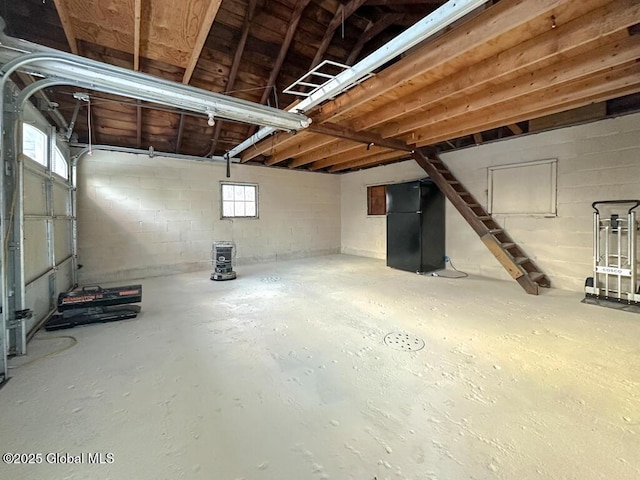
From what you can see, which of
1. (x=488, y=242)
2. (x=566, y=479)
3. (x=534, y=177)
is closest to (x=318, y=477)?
(x=566, y=479)

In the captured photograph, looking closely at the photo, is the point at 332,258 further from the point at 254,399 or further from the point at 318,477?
the point at 318,477

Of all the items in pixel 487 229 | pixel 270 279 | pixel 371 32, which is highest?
pixel 371 32

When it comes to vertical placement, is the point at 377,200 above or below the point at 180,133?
below

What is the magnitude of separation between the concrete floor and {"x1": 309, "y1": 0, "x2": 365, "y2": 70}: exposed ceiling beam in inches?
135

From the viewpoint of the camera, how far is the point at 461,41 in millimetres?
2217

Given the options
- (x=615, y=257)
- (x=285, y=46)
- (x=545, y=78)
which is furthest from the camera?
(x=285, y=46)

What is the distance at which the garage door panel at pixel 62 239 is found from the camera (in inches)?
135

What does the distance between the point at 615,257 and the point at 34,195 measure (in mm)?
6588

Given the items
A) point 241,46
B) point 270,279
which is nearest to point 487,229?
point 270,279

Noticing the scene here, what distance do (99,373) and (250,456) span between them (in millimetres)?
1410

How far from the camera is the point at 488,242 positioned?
170 inches

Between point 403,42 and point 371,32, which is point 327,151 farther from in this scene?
point 403,42

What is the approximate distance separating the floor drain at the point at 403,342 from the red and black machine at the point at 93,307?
269 centimetres

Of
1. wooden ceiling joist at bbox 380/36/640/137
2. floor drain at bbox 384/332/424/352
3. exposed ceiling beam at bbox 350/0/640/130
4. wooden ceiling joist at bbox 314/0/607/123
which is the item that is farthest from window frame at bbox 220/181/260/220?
floor drain at bbox 384/332/424/352
